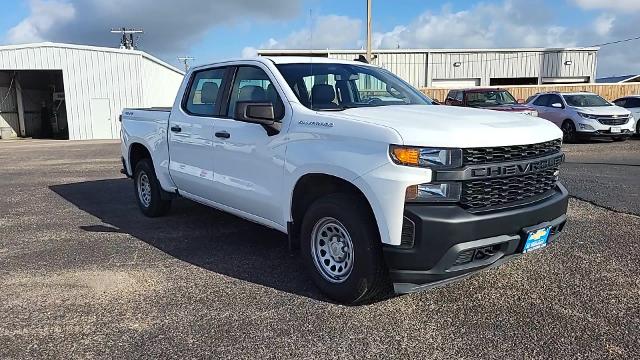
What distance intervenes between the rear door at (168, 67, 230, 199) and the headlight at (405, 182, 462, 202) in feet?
8.11

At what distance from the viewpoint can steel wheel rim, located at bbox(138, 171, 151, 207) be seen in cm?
674

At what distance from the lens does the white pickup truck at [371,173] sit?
128 inches

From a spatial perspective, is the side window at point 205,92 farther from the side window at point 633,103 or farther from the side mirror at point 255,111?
the side window at point 633,103

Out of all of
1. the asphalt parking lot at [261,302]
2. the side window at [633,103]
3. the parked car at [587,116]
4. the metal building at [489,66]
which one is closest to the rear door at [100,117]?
the metal building at [489,66]

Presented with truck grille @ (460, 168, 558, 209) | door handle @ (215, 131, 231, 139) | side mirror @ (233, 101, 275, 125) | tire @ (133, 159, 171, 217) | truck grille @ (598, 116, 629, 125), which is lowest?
tire @ (133, 159, 171, 217)

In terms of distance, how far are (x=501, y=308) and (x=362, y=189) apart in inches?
56.0

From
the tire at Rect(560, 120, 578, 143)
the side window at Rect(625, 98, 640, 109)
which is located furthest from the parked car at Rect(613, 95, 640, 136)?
the tire at Rect(560, 120, 578, 143)

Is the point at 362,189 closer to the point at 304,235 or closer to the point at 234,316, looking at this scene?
the point at 304,235

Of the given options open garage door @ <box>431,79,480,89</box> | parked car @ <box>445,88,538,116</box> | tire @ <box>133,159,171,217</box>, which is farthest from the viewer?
open garage door @ <box>431,79,480,89</box>

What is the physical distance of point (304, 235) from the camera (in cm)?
404

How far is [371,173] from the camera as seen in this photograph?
3.37m

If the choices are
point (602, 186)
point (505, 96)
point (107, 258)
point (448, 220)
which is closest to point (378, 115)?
point (448, 220)

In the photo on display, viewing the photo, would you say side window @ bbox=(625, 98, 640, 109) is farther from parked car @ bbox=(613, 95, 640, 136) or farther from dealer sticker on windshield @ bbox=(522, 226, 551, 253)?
dealer sticker on windshield @ bbox=(522, 226, 551, 253)

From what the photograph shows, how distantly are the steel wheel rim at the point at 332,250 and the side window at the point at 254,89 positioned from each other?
1.01 meters
